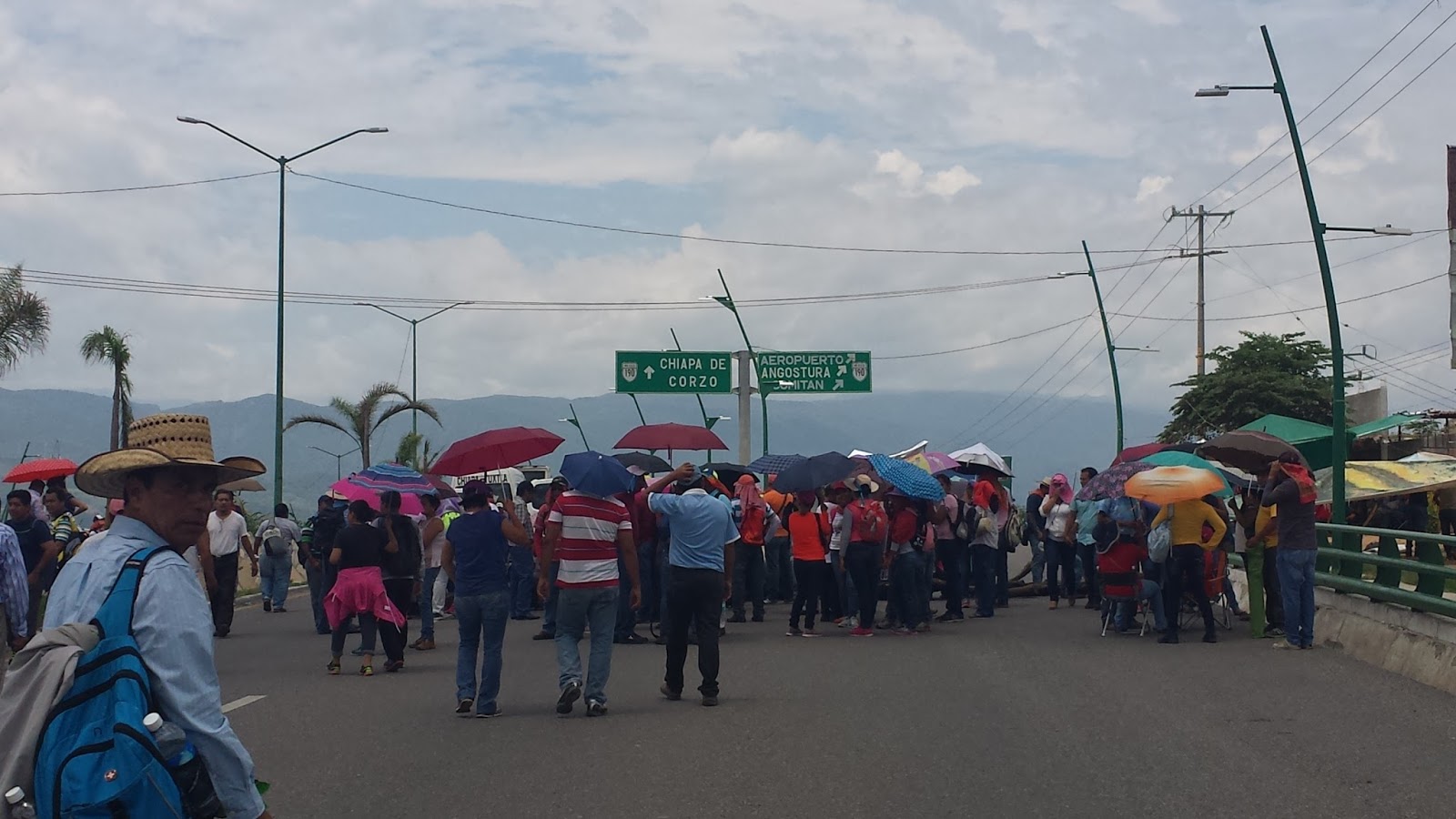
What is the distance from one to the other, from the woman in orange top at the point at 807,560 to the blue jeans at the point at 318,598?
20.5 ft

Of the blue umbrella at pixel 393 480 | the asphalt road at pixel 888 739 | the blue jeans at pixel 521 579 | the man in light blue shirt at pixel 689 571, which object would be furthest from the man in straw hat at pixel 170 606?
the blue jeans at pixel 521 579

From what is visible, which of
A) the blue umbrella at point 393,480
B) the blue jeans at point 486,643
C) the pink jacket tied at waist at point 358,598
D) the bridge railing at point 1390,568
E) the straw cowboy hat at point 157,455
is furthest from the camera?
the blue umbrella at point 393,480

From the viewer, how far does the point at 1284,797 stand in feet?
27.1

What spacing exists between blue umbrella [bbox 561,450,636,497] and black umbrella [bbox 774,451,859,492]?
266 inches

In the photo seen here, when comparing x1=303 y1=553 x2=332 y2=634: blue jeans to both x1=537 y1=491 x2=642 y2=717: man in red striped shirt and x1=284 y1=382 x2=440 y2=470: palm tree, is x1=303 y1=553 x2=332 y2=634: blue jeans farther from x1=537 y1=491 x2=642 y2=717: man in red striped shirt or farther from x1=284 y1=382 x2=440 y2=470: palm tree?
x1=284 y1=382 x2=440 y2=470: palm tree

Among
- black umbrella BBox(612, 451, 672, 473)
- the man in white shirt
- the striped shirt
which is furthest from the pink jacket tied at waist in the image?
the man in white shirt

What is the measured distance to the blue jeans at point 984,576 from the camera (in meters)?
20.9

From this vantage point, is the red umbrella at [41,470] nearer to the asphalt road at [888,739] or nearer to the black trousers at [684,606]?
the asphalt road at [888,739]

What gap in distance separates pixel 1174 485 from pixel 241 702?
9.46 meters

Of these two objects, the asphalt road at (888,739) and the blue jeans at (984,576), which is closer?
the asphalt road at (888,739)

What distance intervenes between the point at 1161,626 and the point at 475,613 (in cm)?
837

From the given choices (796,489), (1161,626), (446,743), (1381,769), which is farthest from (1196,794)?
(796,489)

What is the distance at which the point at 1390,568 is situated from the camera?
49.4ft

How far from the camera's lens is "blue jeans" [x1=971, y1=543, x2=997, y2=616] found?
20.9 metres
